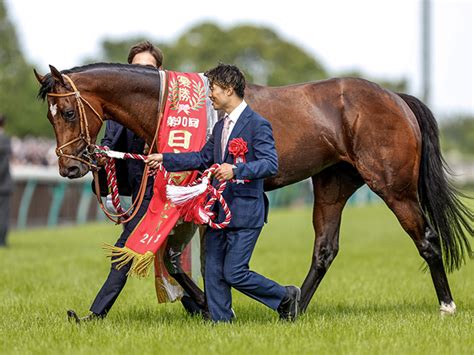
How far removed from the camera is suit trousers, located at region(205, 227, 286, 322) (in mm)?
5816

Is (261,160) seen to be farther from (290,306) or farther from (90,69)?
(90,69)

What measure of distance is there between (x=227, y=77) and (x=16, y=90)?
4818 centimetres

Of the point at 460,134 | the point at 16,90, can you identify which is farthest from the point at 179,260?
the point at 460,134

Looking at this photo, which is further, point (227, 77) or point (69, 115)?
point (69, 115)

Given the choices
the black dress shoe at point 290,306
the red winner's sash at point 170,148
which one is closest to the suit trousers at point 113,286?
the red winner's sash at point 170,148

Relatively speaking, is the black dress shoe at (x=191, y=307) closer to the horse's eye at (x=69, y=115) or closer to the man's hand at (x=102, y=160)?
the man's hand at (x=102, y=160)

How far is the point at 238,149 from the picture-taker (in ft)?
Result: 18.6

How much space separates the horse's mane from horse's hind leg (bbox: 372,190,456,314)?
2.03m

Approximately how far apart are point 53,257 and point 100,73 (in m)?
7.07

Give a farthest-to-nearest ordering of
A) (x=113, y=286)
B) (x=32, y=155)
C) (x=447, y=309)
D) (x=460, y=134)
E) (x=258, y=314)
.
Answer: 1. (x=460, y=134)
2. (x=32, y=155)
3. (x=258, y=314)
4. (x=447, y=309)
5. (x=113, y=286)

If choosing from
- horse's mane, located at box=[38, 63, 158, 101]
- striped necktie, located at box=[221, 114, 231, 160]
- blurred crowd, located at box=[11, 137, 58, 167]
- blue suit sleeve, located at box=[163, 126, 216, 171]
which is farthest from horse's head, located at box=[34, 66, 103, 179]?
blurred crowd, located at box=[11, 137, 58, 167]

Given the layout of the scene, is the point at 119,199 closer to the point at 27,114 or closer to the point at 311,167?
the point at 311,167

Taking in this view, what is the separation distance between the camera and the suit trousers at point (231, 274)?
5816 millimetres

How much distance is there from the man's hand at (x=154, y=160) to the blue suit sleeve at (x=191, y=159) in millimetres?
32
